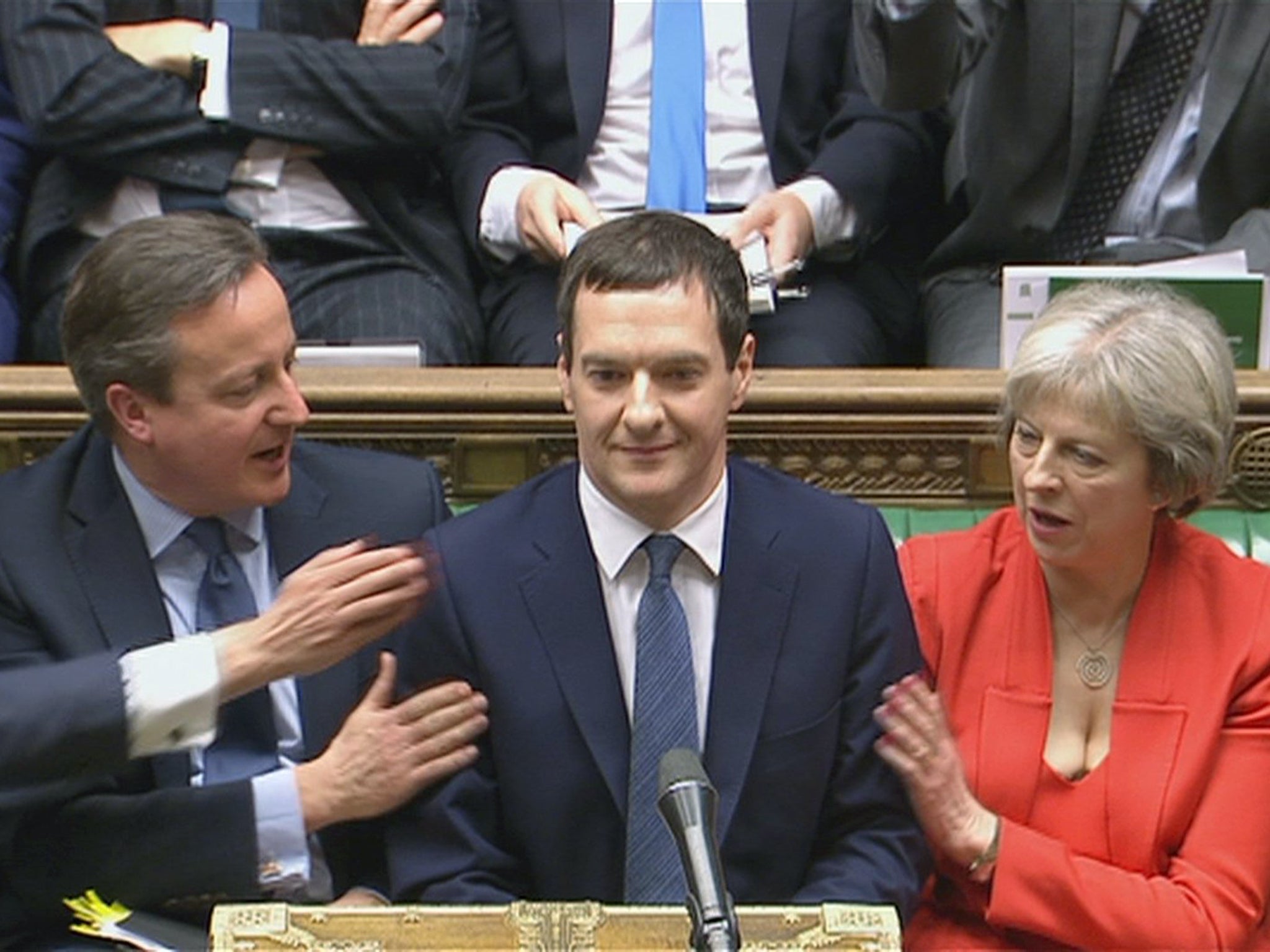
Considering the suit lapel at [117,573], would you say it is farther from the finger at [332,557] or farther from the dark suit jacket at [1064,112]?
the dark suit jacket at [1064,112]

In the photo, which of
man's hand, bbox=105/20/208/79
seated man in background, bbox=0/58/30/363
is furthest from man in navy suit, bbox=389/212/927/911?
seated man in background, bbox=0/58/30/363

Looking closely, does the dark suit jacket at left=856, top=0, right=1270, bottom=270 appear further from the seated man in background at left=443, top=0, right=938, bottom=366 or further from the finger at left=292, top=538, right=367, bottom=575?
the finger at left=292, top=538, right=367, bottom=575

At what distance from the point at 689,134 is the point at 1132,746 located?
1238mm

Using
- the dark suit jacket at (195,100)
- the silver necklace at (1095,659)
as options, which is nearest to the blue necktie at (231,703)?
the silver necklace at (1095,659)

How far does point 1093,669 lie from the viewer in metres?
2.02

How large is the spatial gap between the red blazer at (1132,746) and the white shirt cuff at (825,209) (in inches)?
31.5

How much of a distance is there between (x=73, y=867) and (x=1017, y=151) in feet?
5.25

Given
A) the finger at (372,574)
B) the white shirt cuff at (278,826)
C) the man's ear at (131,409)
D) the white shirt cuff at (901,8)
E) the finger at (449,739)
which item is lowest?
the white shirt cuff at (278,826)

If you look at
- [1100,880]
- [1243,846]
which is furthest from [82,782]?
[1243,846]

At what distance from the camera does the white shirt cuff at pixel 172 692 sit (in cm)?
184

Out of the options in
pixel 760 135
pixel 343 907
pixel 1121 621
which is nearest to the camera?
pixel 343 907

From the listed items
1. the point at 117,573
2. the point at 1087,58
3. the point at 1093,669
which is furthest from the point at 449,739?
the point at 1087,58

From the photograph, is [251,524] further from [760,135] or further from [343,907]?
[760,135]

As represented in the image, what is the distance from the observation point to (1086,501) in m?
1.95
